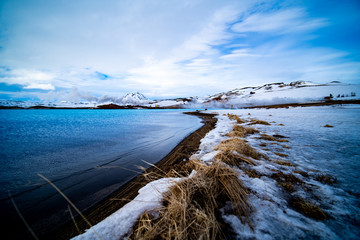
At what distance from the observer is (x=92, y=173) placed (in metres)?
3.78

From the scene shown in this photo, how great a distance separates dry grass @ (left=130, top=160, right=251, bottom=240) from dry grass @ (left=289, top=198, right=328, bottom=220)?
2.12 feet

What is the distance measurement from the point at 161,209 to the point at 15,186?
13.3 feet

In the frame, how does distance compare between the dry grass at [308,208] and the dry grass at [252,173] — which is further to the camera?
the dry grass at [252,173]

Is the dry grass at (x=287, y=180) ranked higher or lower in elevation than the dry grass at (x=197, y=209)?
lower

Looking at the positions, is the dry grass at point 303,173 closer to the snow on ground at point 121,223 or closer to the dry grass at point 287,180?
the dry grass at point 287,180

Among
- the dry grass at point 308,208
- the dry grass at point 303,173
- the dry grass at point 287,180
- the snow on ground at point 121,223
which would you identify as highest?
the dry grass at point 308,208

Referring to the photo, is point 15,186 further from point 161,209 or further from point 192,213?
point 192,213

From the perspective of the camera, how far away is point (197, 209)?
4.79ft

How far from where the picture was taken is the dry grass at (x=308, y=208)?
4.91ft

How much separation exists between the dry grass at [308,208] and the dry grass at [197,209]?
0.65 m

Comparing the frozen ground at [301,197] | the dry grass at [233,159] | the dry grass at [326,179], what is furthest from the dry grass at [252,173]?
the dry grass at [326,179]

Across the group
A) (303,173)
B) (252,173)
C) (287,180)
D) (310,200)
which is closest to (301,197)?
(310,200)

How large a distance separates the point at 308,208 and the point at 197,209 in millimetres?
1459

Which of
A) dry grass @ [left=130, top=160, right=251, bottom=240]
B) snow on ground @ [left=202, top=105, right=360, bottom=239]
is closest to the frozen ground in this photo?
snow on ground @ [left=202, top=105, right=360, bottom=239]
